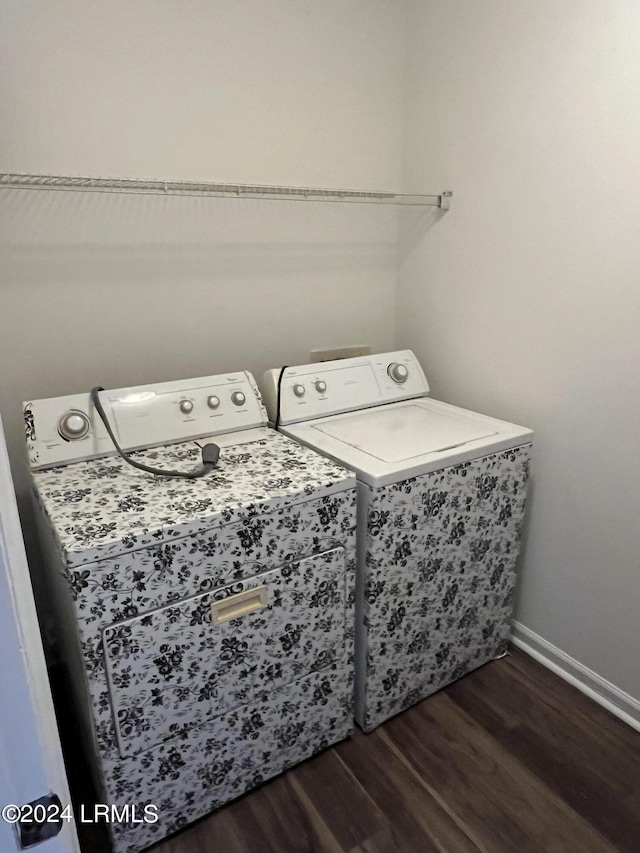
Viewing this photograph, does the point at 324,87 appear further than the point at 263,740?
Yes

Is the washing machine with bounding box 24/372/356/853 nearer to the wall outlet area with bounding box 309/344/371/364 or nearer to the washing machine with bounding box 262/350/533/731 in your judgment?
the washing machine with bounding box 262/350/533/731

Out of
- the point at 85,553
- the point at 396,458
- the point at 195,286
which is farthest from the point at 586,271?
the point at 85,553

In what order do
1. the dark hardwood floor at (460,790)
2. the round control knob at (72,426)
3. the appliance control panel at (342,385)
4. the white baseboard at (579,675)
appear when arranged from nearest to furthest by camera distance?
the dark hardwood floor at (460,790)
the round control knob at (72,426)
the white baseboard at (579,675)
the appliance control panel at (342,385)

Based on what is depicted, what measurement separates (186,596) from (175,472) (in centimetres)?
30

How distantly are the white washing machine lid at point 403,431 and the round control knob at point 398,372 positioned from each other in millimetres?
112

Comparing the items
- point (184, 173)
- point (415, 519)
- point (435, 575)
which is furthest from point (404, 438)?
point (184, 173)

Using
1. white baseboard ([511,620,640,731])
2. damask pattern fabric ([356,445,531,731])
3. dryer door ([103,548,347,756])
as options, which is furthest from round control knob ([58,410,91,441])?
white baseboard ([511,620,640,731])

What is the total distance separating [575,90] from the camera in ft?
4.78

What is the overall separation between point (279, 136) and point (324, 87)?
24 cm

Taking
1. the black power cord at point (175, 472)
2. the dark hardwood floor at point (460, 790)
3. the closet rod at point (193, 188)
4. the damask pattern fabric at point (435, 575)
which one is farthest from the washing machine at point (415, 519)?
the closet rod at point (193, 188)

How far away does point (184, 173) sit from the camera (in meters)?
1.68

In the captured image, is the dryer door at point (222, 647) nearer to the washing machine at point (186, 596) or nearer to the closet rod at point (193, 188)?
the washing machine at point (186, 596)

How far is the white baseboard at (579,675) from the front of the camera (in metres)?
1.62

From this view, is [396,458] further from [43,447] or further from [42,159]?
[42,159]
